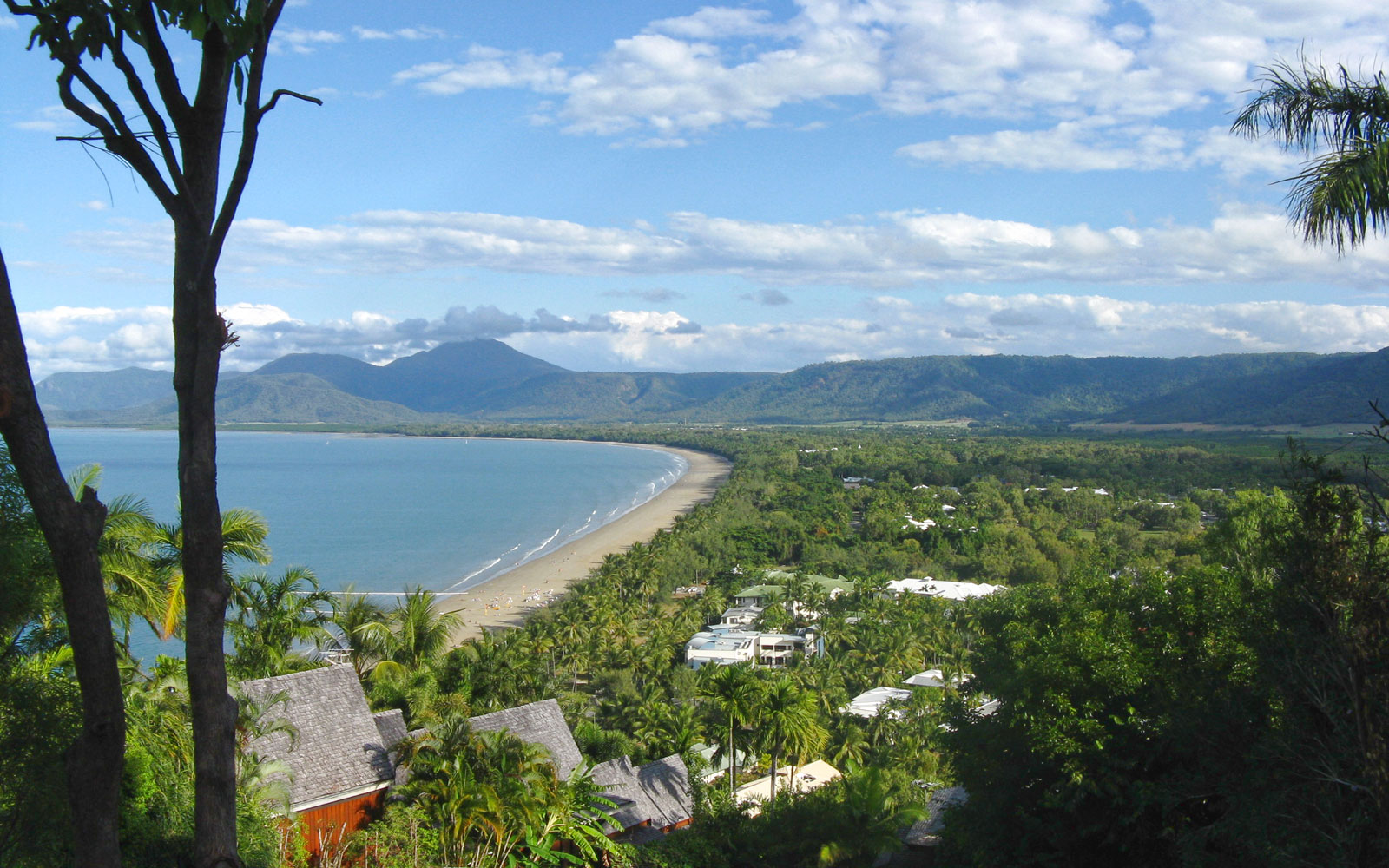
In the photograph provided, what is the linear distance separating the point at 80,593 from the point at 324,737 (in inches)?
386

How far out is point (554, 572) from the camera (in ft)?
188

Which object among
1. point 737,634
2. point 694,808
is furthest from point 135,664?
point 737,634

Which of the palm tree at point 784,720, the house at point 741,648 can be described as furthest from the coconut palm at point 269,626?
the house at point 741,648

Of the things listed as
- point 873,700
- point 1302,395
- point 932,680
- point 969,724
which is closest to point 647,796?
point 969,724

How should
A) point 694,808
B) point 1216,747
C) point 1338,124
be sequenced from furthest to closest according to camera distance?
1. point 694,808
2. point 1216,747
3. point 1338,124

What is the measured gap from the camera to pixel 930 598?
147 feet

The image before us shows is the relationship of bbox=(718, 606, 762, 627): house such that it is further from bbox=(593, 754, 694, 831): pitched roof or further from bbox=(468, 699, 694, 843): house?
bbox=(468, 699, 694, 843): house

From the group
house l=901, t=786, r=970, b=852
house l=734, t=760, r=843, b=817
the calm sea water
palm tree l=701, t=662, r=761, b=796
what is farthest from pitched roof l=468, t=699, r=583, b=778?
the calm sea water

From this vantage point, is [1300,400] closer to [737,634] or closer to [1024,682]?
[737,634]

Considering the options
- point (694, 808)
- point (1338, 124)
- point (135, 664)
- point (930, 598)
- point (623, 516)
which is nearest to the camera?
point (1338, 124)

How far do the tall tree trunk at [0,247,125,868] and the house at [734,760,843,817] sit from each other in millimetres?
16193

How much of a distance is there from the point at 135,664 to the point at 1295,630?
12.5 m

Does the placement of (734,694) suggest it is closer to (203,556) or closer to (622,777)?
(622,777)

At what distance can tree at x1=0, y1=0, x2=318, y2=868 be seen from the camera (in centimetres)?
357
